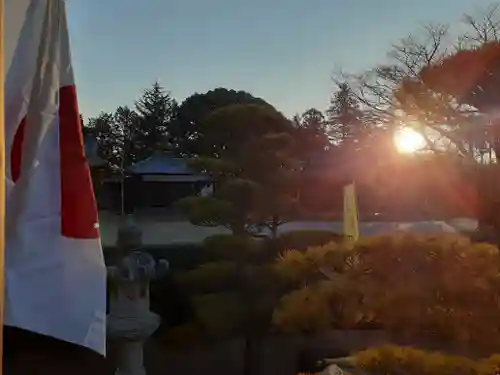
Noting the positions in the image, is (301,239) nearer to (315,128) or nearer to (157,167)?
(157,167)

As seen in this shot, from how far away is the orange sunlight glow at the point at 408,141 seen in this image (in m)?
4.85

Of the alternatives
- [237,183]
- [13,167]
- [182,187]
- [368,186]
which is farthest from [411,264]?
[182,187]

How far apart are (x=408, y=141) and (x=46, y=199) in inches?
167

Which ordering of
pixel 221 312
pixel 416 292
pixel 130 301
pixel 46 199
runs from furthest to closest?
pixel 221 312 < pixel 130 301 < pixel 416 292 < pixel 46 199

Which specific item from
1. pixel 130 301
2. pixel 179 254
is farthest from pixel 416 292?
pixel 179 254

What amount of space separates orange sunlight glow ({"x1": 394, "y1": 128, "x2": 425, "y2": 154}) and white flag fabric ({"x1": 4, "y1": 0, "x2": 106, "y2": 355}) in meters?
4.02

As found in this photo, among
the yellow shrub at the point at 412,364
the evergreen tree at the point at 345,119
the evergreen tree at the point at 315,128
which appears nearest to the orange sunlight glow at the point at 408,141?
the evergreen tree at the point at 345,119

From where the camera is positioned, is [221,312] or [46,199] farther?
[221,312]

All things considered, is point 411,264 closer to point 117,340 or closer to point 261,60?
point 117,340

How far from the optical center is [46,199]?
1160 mm

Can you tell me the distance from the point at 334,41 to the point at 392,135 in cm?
275

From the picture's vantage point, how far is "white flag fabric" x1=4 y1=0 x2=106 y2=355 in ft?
3.66

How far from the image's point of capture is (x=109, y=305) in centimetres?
210

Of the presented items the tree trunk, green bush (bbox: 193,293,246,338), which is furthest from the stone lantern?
the tree trunk
